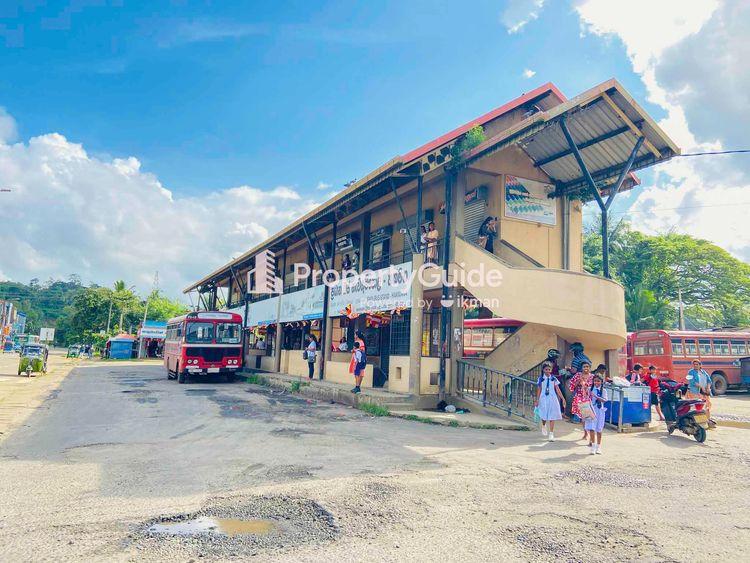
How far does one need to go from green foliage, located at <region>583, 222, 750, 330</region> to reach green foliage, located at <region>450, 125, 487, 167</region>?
79.5ft

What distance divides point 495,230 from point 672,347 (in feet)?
39.2

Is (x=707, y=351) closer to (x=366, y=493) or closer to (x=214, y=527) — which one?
(x=366, y=493)

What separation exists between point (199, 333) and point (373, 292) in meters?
9.13

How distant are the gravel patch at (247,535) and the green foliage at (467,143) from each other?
1075 centimetres

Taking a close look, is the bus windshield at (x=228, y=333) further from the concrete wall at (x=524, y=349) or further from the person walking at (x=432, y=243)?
the concrete wall at (x=524, y=349)

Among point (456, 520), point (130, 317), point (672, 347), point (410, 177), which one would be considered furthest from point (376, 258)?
point (130, 317)

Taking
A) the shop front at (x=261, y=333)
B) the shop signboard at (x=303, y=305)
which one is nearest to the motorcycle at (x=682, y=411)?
the shop signboard at (x=303, y=305)

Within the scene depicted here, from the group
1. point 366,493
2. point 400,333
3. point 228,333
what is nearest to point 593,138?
point 400,333

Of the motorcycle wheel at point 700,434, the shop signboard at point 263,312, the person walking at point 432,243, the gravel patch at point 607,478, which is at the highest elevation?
the person walking at point 432,243

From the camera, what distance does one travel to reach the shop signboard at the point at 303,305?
66.2 feet

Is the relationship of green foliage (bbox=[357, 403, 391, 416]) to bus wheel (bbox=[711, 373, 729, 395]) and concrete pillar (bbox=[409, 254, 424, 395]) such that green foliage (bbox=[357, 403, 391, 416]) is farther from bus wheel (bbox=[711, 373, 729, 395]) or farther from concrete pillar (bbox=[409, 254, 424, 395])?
bus wheel (bbox=[711, 373, 729, 395])

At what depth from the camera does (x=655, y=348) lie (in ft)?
73.4

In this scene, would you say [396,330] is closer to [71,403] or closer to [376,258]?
[376,258]

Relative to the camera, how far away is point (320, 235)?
973 inches
